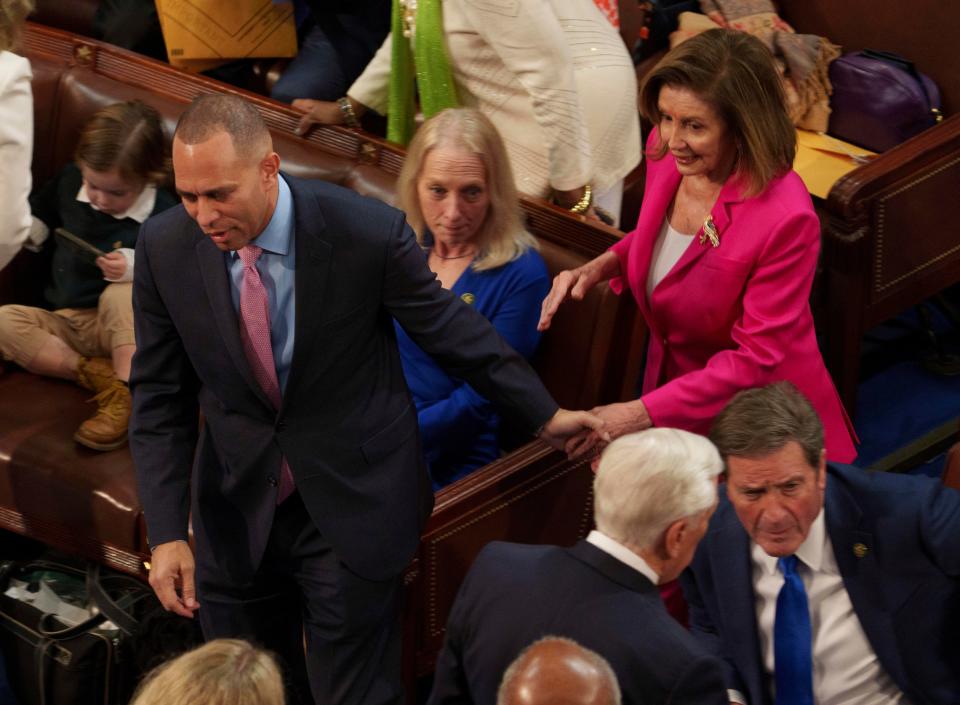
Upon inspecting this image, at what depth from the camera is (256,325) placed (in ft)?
8.89

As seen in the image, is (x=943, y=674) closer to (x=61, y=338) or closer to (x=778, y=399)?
(x=778, y=399)

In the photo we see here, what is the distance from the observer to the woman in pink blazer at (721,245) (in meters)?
2.93

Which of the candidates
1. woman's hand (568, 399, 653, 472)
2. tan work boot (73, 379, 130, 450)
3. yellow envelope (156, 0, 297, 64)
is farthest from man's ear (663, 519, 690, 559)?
yellow envelope (156, 0, 297, 64)

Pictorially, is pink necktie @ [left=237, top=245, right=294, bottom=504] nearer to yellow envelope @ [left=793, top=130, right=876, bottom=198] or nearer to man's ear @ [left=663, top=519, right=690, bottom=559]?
man's ear @ [left=663, top=519, right=690, bottom=559]

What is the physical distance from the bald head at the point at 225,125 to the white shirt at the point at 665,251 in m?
1.04

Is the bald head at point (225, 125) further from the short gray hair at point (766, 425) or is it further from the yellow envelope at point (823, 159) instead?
the yellow envelope at point (823, 159)

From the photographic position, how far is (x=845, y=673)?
2.83 m

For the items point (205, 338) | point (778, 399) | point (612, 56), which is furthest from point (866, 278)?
point (205, 338)

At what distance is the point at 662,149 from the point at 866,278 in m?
1.33

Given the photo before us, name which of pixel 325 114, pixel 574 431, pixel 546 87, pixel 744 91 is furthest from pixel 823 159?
pixel 574 431

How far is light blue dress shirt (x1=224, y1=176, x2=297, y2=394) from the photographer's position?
2668mm

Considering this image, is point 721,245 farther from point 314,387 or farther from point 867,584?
point 314,387

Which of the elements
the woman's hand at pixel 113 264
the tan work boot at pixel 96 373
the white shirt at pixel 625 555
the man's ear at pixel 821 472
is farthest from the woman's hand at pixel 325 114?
the white shirt at pixel 625 555

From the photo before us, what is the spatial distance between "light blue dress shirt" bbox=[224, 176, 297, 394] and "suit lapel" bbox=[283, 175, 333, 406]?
2 cm
